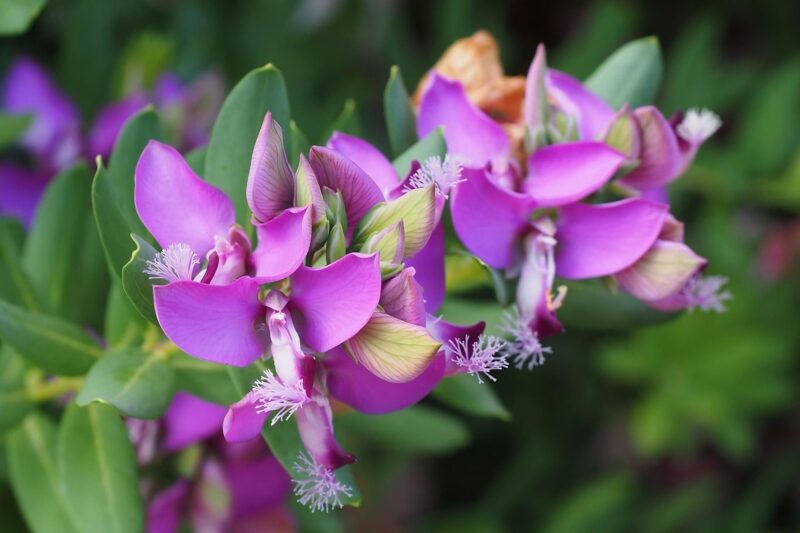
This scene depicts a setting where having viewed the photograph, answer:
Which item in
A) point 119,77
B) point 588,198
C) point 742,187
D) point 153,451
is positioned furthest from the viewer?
point 742,187

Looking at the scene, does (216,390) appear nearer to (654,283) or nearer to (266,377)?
(266,377)

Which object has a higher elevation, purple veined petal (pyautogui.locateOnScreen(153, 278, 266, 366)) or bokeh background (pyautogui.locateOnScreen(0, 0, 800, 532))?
purple veined petal (pyautogui.locateOnScreen(153, 278, 266, 366))

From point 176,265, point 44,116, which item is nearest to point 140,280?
point 176,265

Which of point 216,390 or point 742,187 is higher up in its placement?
point 216,390

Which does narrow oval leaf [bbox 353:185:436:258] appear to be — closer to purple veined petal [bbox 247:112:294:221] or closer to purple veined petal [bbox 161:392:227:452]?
purple veined petal [bbox 247:112:294:221]

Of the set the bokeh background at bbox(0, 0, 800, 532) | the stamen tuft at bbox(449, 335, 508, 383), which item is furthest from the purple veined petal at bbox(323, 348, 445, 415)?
the bokeh background at bbox(0, 0, 800, 532)

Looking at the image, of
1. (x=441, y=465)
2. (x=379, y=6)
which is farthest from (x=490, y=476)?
(x=379, y=6)
